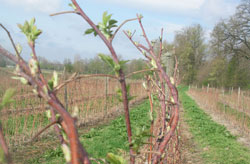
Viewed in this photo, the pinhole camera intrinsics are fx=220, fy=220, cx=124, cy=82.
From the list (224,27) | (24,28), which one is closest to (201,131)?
(24,28)

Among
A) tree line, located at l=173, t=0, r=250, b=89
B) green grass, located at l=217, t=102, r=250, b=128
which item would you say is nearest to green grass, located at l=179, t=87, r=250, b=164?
green grass, located at l=217, t=102, r=250, b=128

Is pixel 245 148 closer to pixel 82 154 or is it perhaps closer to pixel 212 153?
pixel 212 153

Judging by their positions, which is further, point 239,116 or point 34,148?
point 239,116

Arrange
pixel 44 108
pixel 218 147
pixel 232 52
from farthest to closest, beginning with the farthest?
pixel 232 52 → pixel 44 108 → pixel 218 147

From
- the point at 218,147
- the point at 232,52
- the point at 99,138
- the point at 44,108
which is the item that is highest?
the point at 232,52

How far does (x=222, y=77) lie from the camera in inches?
866

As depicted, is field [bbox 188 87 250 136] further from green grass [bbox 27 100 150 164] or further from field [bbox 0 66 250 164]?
green grass [bbox 27 100 150 164]

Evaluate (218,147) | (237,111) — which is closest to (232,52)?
(237,111)

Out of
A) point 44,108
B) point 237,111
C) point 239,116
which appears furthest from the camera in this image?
point 237,111

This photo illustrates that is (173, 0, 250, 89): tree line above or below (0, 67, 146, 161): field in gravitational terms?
above

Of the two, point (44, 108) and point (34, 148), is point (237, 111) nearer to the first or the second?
point (44, 108)

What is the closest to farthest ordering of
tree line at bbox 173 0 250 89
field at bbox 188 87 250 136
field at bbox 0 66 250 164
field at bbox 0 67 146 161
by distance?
1. field at bbox 0 66 250 164
2. field at bbox 0 67 146 161
3. field at bbox 188 87 250 136
4. tree line at bbox 173 0 250 89

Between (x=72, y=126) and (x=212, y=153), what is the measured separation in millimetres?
4946

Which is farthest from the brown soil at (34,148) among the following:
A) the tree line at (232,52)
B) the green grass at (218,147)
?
the tree line at (232,52)
